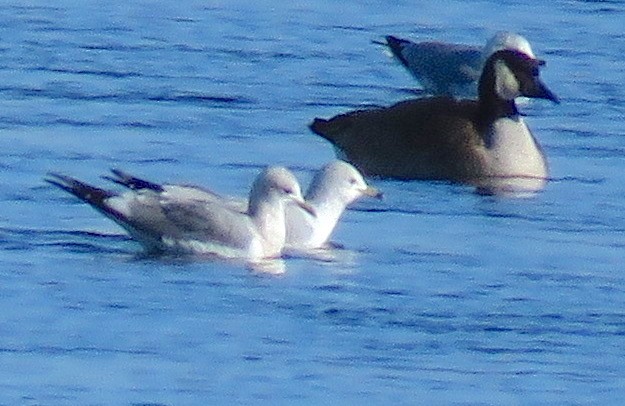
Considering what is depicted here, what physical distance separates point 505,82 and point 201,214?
4.51m

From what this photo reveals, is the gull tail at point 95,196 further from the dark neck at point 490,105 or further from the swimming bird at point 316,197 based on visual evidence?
the dark neck at point 490,105

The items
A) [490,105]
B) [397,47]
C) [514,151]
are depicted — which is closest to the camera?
[514,151]

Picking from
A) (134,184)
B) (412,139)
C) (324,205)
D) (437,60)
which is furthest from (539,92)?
(134,184)

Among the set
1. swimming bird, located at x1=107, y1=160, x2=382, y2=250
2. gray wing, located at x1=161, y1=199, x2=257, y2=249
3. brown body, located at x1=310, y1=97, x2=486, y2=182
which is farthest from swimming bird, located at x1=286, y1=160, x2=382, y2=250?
brown body, located at x1=310, y1=97, x2=486, y2=182

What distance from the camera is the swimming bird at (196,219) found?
12797 millimetres

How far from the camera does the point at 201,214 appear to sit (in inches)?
504

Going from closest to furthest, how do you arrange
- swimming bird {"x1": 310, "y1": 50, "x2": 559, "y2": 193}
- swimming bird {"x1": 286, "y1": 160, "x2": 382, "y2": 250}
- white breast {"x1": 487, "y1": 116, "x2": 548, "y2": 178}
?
swimming bird {"x1": 286, "y1": 160, "x2": 382, "y2": 250}, white breast {"x1": 487, "y1": 116, "x2": 548, "y2": 178}, swimming bird {"x1": 310, "y1": 50, "x2": 559, "y2": 193}

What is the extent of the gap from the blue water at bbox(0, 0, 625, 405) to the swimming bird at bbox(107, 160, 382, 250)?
198mm

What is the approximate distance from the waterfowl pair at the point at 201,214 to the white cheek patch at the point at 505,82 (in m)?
3.76

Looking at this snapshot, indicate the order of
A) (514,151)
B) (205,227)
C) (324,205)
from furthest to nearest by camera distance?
1. (514,151)
2. (324,205)
3. (205,227)

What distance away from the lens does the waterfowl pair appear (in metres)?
12.8

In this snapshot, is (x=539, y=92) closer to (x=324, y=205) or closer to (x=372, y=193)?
(x=372, y=193)

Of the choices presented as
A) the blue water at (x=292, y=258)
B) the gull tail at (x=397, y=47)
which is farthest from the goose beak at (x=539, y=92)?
the gull tail at (x=397, y=47)

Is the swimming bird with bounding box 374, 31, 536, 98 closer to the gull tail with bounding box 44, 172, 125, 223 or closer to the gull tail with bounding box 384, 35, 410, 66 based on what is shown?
the gull tail with bounding box 384, 35, 410, 66
